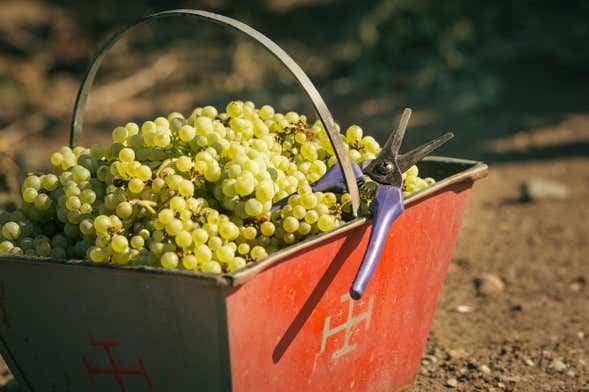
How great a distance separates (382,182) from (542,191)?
2.73 meters

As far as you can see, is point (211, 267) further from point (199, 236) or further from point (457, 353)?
point (457, 353)

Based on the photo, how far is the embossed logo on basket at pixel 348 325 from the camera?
1881 millimetres

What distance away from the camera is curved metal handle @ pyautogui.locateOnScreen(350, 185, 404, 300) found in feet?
5.67

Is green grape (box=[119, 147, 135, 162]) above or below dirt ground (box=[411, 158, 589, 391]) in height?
above

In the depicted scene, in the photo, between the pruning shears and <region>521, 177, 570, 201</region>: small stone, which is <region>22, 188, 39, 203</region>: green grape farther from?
<region>521, 177, 570, 201</region>: small stone

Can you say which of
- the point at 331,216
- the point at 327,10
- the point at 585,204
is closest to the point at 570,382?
the point at 331,216

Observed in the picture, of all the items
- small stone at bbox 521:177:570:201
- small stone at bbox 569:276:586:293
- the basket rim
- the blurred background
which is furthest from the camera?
small stone at bbox 521:177:570:201

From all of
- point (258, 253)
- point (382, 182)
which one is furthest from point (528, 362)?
point (258, 253)

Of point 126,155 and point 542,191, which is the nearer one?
point 126,155

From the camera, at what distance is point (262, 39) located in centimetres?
176

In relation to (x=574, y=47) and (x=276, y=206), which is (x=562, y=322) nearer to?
(x=276, y=206)

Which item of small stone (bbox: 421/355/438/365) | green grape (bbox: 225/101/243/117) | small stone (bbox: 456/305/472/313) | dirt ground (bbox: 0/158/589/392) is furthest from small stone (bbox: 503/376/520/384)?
green grape (bbox: 225/101/243/117)

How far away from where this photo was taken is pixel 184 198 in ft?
5.69

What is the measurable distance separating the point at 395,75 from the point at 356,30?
585 millimetres
